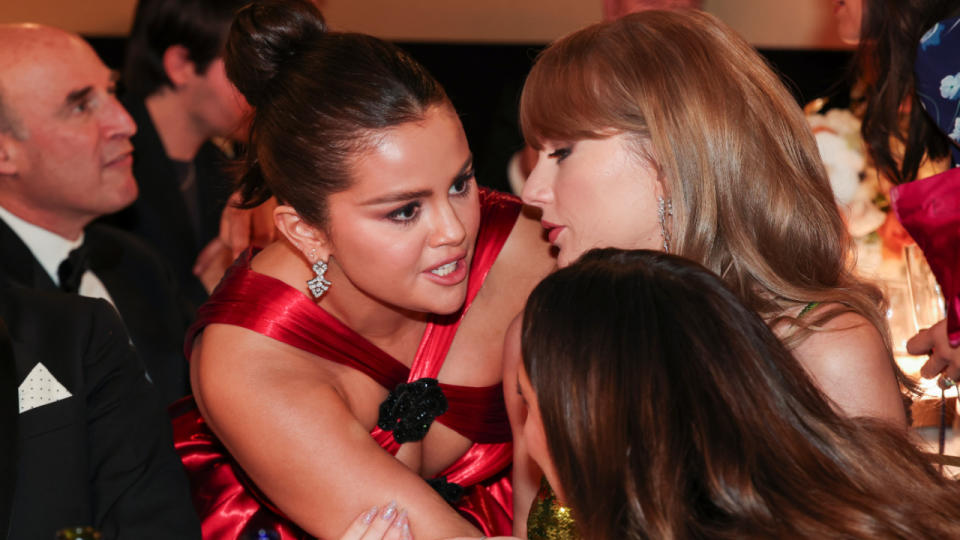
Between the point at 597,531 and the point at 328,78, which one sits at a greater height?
the point at 328,78

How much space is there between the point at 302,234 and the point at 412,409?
383 millimetres

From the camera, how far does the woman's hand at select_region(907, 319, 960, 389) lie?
186cm

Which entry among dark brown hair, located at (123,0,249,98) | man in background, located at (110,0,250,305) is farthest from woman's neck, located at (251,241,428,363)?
dark brown hair, located at (123,0,249,98)

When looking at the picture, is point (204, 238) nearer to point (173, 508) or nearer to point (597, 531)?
point (173, 508)

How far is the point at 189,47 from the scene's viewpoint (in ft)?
A: 12.3

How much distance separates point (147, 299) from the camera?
2.85 meters

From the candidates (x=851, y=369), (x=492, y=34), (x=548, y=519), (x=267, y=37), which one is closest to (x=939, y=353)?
(x=851, y=369)

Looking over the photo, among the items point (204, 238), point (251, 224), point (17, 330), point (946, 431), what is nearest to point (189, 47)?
point (204, 238)

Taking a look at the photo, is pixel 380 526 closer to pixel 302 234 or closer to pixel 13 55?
pixel 302 234

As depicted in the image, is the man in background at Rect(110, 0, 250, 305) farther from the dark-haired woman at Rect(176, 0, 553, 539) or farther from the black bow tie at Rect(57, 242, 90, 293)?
the dark-haired woman at Rect(176, 0, 553, 539)

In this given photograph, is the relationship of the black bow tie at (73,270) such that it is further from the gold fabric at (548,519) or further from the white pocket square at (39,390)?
the gold fabric at (548,519)

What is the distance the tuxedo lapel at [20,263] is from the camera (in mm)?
2504

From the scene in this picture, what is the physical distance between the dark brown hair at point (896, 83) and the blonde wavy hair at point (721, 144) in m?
0.69

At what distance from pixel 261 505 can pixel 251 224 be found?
1.19 metres
